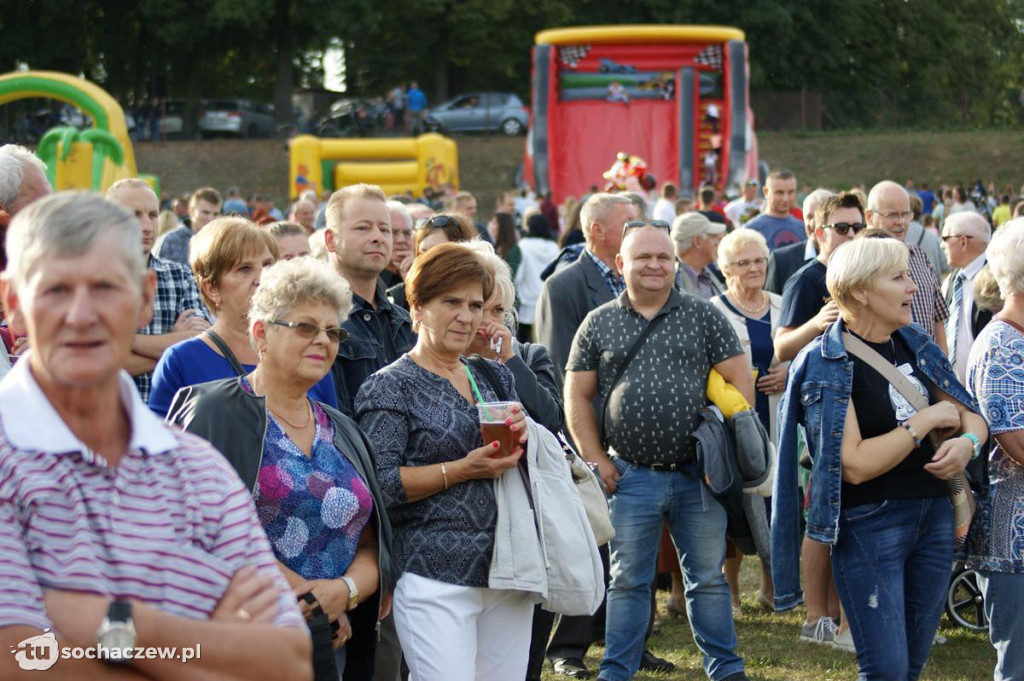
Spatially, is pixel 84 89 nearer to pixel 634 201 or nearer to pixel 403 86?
pixel 634 201

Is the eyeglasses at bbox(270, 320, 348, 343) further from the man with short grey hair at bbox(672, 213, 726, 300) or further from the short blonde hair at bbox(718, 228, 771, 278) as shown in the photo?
the man with short grey hair at bbox(672, 213, 726, 300)

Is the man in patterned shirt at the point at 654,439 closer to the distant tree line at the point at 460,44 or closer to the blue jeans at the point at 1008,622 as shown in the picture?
the blue jeans at the point at 1008,622

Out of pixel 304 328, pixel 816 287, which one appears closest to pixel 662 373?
pixel 816 287

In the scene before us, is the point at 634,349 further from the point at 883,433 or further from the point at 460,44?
the point at 460,44

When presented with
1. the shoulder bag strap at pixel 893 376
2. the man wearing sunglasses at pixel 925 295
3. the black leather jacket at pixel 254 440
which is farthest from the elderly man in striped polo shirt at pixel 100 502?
the man wearing sunglasses at pixel 925 295

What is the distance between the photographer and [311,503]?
3459 mm

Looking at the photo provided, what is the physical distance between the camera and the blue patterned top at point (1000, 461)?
15.3ft

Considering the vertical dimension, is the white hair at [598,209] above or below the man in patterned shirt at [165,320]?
above

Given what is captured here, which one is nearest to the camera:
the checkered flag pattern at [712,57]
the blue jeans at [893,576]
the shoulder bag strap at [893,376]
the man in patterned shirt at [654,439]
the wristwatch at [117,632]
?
the wristwatch at [117,632]

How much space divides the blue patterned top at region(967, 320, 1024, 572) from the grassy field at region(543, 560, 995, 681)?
5.04 feet

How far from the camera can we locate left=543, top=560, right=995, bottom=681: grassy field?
6070 millimetres

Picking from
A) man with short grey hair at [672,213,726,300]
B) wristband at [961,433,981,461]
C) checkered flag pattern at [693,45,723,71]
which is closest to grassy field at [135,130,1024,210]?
checkered flag pattern at [693,45,723,71]

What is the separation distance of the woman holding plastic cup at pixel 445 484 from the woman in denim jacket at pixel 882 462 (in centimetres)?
115

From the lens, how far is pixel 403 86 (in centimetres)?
4503
